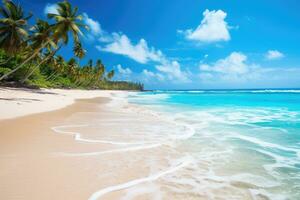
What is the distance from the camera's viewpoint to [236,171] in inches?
177

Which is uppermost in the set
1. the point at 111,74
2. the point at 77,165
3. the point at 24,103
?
the point at 111,74

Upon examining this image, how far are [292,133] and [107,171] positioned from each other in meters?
8.64

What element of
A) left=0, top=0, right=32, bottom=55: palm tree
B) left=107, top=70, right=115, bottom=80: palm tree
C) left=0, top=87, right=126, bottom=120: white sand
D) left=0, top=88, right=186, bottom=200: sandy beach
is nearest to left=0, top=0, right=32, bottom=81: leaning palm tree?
left=0, top=0, right=32, bottom=55: palm tree

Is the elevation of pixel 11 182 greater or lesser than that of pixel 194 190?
greater

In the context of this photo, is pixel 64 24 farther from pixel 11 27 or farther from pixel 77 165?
pixel 77 165

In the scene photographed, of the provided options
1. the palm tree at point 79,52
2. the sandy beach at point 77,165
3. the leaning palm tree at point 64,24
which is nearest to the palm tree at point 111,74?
the palm tree at point 79,52

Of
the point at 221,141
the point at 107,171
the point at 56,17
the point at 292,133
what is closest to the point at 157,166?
the point at 107,171

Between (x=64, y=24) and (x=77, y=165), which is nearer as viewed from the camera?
(x=77, y=165)

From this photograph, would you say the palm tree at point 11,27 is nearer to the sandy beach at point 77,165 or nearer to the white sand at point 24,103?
the white sand at point 24,103

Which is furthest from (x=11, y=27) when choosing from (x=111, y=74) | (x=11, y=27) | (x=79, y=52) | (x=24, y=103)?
(x=111, y=74)

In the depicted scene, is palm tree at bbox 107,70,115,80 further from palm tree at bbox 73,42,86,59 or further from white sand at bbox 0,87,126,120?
white sand at bbox 0,87,126,120

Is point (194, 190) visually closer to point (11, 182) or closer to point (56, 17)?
point (11, 182)

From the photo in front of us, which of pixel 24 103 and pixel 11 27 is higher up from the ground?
pixel 11 27

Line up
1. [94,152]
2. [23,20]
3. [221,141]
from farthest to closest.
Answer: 1. [23,20]
2. [221,141]
3. [94,152]
